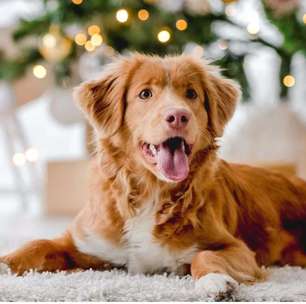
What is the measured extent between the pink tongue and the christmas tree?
1770mm

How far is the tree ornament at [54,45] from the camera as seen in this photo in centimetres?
401

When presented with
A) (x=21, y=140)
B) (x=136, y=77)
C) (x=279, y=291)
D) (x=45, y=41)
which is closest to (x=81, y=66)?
(x=45, y=41)

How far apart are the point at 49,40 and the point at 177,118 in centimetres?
223

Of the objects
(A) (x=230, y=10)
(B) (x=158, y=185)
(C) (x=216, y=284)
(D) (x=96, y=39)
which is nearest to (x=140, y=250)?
(B) (x=158, y=185)

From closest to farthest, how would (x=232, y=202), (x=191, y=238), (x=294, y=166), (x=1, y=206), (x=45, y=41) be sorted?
(x=191, y=238) < (x=232, y=202) < (x=294, y=166) < (x=45, y=41) < (x=1, y=206)

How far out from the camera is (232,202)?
2.30m

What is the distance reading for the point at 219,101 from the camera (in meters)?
2.25

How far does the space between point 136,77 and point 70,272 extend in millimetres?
614

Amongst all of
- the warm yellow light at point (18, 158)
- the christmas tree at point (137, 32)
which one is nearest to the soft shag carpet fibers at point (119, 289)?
the christmas tree at point (137, 32)

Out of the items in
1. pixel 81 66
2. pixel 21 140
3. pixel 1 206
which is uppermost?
pixel 81 66

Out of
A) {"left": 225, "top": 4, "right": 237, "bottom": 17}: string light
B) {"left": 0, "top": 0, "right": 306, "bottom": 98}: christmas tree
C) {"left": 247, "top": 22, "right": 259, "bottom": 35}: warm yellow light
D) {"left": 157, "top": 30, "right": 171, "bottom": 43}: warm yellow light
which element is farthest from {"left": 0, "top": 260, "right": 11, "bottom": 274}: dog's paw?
{"left": 225, "top": 4, "right": 237, "bottom": 17}: string light

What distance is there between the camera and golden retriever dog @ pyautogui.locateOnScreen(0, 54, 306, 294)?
6.69 feet

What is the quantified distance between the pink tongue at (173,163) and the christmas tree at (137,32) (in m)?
1.77

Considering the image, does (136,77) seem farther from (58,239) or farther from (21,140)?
(21,140)
